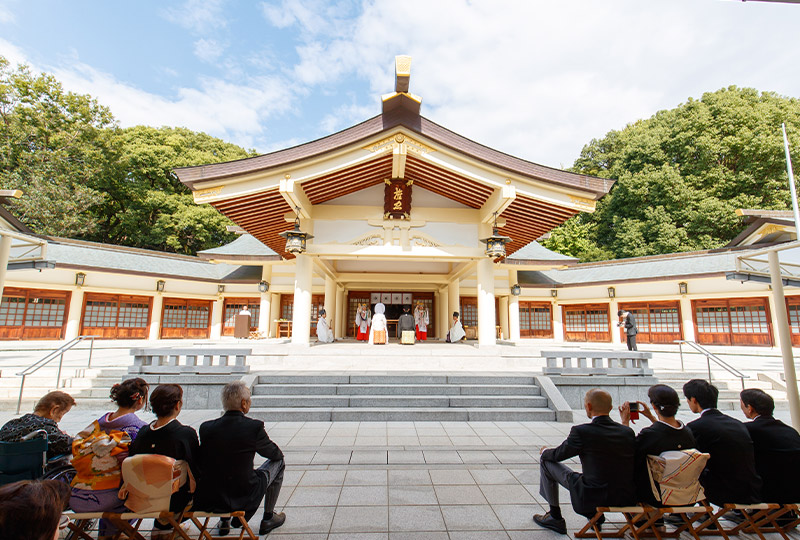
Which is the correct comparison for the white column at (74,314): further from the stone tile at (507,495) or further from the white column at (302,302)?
the stone tile at (507,495)

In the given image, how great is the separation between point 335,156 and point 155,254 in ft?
50.7

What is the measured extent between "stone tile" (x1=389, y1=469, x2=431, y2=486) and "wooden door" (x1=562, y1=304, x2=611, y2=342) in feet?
60.3

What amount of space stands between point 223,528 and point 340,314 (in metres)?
13.9

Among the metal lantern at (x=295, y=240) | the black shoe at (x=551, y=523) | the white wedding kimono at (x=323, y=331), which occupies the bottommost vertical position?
the black shoe at (x=551, y=523)

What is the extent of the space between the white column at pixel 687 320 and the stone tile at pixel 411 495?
18.4 metres

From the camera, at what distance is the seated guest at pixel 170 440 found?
2500 millimetres

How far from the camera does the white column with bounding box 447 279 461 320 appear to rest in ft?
46.7

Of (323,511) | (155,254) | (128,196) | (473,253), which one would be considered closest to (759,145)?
(473,253)

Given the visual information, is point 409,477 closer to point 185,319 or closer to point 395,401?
point 395,401

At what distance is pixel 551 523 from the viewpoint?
2.95 m

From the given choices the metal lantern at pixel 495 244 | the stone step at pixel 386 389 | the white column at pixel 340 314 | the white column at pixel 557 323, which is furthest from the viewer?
the white column at pixel 557 323

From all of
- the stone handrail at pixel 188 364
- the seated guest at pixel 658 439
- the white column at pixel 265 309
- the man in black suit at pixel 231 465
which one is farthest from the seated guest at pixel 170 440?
the white column at pixel 265 309

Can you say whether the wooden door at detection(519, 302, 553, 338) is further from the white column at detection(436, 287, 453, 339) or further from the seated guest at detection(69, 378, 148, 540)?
the seated guest at detection(69, 378, 148, 540)

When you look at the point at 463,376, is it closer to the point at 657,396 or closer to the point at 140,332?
the point at 657,396
